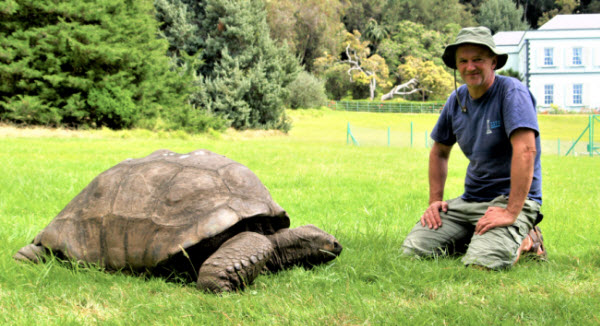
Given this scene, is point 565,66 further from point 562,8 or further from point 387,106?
point 562,8

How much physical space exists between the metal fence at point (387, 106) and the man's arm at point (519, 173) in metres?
49.6

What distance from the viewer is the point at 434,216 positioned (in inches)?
159

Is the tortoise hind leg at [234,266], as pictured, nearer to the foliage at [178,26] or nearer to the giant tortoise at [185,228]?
the giant tortoise at [185,228]

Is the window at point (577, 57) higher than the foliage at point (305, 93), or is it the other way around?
the window at point (577, 57)

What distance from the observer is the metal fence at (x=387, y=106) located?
5231 centimetres

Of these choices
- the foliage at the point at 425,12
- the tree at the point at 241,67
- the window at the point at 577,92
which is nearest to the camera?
the tree at the point at 241,67

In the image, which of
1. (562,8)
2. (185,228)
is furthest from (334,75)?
(185,228)

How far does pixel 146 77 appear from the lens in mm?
21297

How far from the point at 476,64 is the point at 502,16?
75.1 metres

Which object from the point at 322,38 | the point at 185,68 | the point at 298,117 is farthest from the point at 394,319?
the point at 322,38

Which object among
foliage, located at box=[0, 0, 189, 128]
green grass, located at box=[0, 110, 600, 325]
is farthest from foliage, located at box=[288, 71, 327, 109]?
green grass, located at box=[0, 110, 600, 325]

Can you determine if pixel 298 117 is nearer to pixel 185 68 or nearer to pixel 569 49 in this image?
pixel 185 68

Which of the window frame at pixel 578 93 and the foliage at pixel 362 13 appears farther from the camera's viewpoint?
the foliage at pixel 362 13

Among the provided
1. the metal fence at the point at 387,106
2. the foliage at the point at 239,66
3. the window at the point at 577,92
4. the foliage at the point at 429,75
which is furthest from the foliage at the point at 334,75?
the window at the point at 577,92
